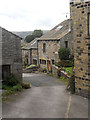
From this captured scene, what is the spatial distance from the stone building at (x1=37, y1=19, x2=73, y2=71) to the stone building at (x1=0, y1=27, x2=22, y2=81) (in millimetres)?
12425

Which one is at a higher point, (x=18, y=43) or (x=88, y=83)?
(x=18, y=43)

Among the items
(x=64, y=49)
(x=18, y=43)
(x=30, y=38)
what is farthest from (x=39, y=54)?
(x=30, y=38)

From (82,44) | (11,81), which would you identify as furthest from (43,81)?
(82,44)

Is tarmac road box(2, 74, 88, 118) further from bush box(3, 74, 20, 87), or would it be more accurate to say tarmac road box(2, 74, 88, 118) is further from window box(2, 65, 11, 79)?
window box(2, 65, 11, 79)

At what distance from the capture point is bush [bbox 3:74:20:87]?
510 inches

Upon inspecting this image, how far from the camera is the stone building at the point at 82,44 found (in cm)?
1010

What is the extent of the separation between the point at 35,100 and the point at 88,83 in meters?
3.12

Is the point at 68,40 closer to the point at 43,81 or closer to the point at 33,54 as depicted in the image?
the point at 33,54

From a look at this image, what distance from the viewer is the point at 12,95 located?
10820mm

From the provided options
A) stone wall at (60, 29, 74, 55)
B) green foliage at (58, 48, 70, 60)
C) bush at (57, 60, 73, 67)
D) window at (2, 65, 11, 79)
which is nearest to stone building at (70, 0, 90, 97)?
window at (2, 65, 11, 79)

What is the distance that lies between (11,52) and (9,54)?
0.72ft

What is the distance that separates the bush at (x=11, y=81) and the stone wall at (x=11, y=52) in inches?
18.6

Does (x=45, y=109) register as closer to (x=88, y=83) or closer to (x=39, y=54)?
(x=88, y=83)

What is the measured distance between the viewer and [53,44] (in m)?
26.8
